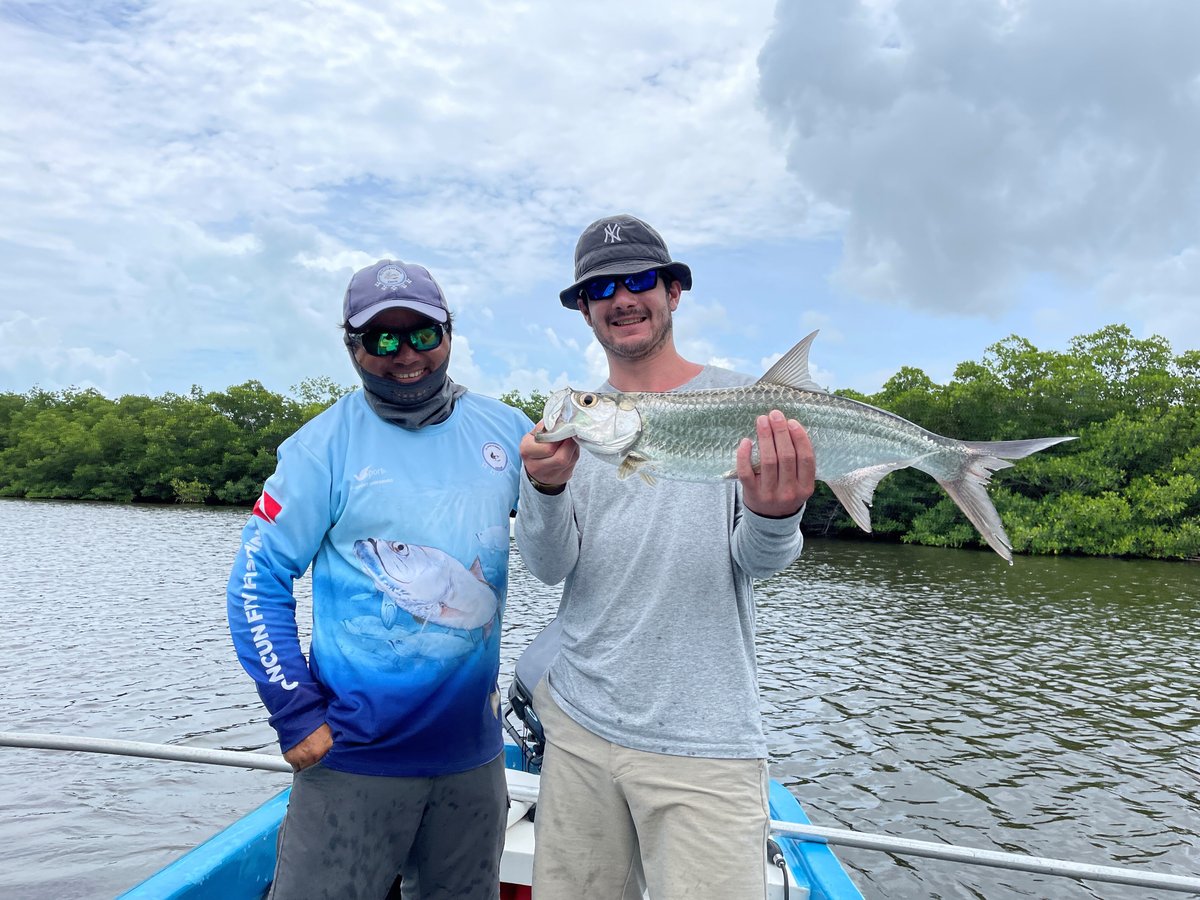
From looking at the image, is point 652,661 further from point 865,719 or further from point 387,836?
point 865,719

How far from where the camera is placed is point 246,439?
9081 cm

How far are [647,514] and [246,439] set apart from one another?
3790 inches

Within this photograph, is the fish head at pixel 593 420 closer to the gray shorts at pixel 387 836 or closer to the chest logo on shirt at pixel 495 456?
the chest logo on shirt at pixel 495 456

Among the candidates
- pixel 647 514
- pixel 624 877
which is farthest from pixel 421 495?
pixel 624 877

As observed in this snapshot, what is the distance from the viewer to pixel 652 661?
3.20 meters

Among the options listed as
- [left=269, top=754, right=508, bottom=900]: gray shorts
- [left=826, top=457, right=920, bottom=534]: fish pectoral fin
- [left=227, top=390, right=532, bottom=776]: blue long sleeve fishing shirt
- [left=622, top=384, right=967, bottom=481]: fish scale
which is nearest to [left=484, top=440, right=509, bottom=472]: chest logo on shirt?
[left=227, top=390, right=532, bottom=776]: blue long sleeve fishing shirt

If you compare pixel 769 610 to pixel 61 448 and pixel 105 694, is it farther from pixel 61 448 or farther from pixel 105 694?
pixel 61 448

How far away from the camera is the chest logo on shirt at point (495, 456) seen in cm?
366

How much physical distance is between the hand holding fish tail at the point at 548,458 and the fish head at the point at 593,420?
3 centimetres

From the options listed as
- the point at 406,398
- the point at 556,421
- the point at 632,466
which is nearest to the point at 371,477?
the point at 406,398

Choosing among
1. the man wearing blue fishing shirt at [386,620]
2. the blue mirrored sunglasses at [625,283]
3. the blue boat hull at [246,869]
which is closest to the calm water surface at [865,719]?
the blue boat hull at [246,869]

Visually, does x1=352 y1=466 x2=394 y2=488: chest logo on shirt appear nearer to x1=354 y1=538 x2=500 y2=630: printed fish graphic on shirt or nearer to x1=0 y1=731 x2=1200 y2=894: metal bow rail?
x1=354 y1=538 x2=500 y2=630: printed fish graphic on shirt

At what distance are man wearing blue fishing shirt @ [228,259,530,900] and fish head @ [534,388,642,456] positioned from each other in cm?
64

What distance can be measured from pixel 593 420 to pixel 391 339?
103cm
